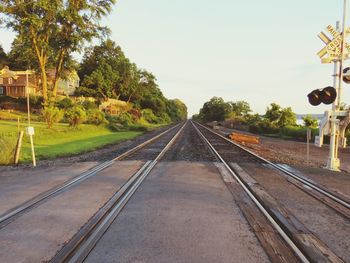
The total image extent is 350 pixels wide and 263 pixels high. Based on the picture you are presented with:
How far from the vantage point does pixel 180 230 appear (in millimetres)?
4879

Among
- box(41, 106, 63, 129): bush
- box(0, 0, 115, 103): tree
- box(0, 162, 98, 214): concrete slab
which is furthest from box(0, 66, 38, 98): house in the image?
box(0, 162, 98, 214): concrete slab

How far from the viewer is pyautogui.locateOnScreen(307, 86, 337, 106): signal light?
10648 millimetres

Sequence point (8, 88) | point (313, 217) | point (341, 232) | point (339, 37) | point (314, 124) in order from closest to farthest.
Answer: point (341, 232)
point (313, 217)
point (339, 37)
point (314, 124)
point (8, 88)

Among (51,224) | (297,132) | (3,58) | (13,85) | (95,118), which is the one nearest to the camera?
(51,224)

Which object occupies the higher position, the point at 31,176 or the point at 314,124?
the point at 314,124

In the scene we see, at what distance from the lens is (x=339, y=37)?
37.4 feet

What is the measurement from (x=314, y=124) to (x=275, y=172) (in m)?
30.7

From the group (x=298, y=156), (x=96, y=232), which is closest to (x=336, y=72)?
(x=298, y=156)

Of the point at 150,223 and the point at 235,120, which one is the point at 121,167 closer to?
the point at 150,223

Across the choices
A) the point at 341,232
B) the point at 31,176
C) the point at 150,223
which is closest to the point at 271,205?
the point at 341,232

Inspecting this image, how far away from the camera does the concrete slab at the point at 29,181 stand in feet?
22.8

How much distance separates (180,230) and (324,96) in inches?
329

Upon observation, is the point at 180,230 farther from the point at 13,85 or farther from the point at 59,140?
the point at 13,85

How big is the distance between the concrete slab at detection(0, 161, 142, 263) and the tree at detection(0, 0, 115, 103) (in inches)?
1106
